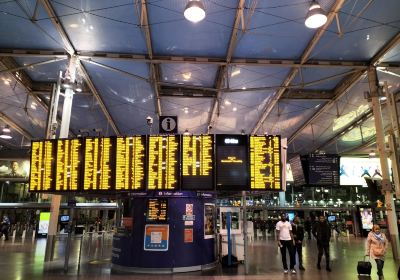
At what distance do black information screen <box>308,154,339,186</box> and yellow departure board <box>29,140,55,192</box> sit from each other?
1633 centimetres

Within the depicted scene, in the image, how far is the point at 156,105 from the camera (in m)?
19.7

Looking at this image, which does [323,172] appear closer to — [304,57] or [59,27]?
[304,57]

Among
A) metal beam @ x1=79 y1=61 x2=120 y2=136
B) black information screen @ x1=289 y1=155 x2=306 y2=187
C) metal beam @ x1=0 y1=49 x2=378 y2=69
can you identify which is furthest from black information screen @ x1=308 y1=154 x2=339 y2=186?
metal beam @ x1=79 y1=61 x2=120 y2=136

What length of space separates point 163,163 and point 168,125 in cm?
193

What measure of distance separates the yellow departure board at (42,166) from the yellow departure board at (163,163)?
9.91 ft

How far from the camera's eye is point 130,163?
31.9 ft

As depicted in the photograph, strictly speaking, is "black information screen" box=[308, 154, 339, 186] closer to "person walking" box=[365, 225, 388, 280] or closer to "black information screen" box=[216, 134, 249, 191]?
"person walking" box=[365, 225, 388, 280]

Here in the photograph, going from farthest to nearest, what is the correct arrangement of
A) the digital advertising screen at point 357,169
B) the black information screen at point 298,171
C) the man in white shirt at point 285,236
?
the digital advertising screen at point 357,169 < the black information screen at point 298,171 < the man in white shirt at point 285,236

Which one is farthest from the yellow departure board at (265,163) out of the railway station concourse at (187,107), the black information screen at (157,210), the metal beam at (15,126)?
the metal beam at (15,126)

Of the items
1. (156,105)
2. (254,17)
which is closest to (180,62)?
(254,17)

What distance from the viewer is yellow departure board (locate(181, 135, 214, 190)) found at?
9.55m

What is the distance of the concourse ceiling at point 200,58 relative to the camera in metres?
11.7

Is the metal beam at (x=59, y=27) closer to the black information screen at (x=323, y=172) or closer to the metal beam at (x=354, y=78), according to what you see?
the metal beam at (x=354, y=78)

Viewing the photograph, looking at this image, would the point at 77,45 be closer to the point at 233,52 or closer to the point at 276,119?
the point at 233,52
